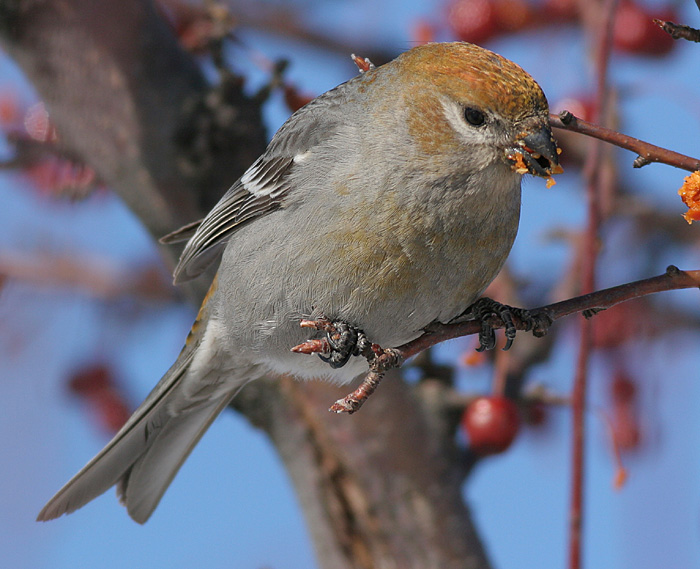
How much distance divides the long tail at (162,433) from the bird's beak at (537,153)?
1.46m

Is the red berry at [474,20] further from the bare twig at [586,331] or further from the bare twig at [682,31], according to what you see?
the bare twig at [682,31]

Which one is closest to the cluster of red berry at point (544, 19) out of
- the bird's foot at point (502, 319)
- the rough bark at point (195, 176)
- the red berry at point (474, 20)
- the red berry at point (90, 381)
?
the red berry at point (474, 20)

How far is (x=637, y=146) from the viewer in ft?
5.31

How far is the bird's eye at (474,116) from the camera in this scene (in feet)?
8.09

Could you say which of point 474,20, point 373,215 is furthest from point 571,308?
point 474,20

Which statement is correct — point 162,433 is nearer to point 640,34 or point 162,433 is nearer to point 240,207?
point 240,207

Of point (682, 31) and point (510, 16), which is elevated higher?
point (510, 16)

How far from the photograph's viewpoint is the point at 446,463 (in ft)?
11.3

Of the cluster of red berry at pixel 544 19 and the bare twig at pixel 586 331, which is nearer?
the bare twig at pixel 586 331

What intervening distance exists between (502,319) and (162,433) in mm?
1544

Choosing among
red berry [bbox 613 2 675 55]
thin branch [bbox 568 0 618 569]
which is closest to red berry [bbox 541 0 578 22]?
red berry [bbox 613 2 675 55]

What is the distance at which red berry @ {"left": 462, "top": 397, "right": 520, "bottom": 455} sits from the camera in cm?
326

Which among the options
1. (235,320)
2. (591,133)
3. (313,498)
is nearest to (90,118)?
(235,320)

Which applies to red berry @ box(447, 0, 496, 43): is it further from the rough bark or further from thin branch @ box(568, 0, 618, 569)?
thin branch @ box(568, 0, 618, 569)
